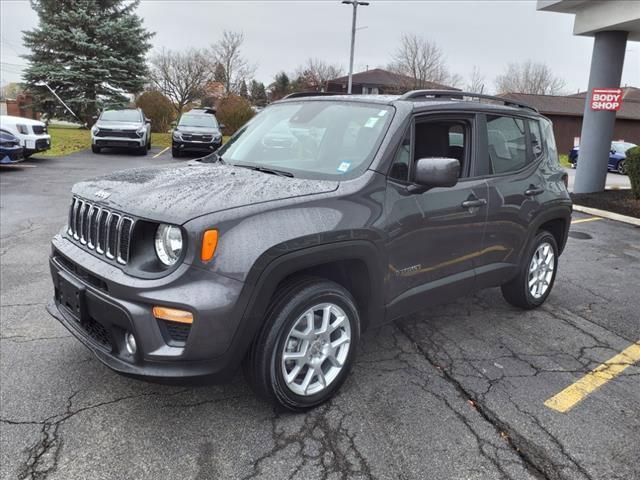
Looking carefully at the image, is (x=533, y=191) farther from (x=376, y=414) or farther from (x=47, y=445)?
(x=47, y=445)

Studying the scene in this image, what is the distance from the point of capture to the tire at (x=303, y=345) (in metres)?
2.70

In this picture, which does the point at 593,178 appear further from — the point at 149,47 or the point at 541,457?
the point at 149,47

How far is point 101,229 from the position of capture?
2834mm

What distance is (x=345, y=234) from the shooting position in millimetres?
2867

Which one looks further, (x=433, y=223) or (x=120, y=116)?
(x=120, y=116)

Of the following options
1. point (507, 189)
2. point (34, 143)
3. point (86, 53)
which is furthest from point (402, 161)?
point (86, 53)

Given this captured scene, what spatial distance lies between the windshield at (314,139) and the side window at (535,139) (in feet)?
5.69

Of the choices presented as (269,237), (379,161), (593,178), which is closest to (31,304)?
(269,237)

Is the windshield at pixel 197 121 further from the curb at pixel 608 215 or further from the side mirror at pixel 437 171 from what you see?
the side mirror at pixel 437 171

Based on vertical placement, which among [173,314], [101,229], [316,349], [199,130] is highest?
[199,130]

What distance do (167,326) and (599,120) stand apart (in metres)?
12.8

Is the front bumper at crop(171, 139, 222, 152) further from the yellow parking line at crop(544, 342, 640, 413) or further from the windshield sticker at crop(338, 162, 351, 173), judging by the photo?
the yellow parking line at crop(544, 342, 640, 413)

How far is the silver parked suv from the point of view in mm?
17781

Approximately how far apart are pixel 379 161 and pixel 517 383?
67.5 inches
